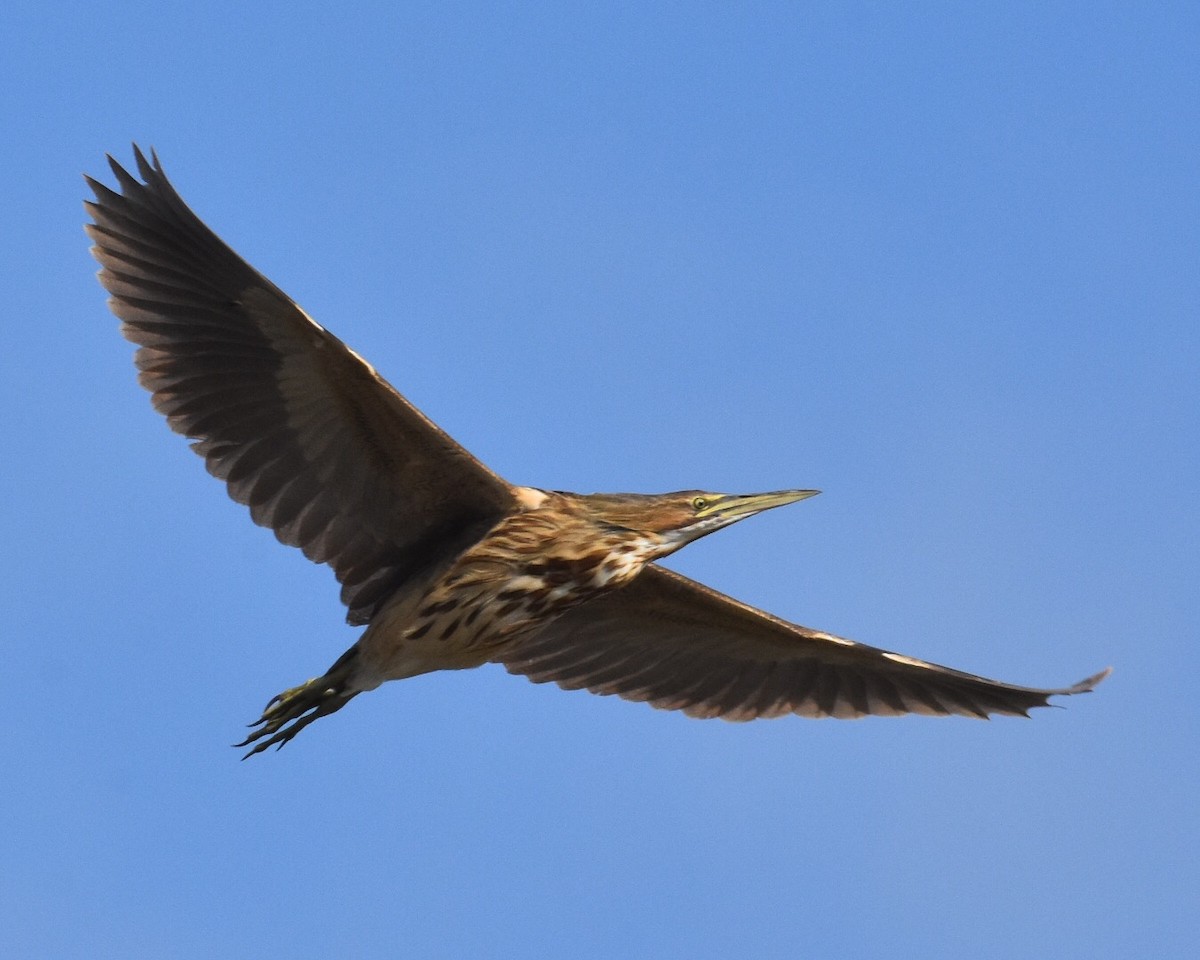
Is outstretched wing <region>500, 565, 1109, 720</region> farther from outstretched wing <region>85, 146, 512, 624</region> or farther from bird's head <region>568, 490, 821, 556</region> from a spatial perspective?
outstretched wing <region>85, 146, 512, 624</region>

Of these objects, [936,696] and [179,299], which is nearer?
[179,299]

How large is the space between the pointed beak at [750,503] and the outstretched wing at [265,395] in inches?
47.4

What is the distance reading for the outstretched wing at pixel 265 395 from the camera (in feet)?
32.6

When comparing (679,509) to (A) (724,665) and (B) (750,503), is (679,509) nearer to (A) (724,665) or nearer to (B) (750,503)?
(B) (750,503)

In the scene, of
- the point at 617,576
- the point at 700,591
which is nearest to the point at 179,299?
the point at 617,576

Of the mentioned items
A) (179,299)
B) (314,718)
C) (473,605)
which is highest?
(179,299)

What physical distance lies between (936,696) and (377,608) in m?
3.37

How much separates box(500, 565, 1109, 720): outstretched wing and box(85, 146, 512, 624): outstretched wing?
1.52m

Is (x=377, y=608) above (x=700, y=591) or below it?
below

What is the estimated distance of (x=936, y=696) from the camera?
11969mm

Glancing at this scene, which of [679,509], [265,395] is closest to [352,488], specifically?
[265,395]

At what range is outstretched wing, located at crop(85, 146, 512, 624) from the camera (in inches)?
391

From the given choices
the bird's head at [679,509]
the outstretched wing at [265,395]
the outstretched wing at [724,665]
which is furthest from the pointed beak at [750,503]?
the outstretched wing at [265,395]

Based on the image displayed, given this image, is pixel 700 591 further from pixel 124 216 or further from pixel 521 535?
pixel 124 216
